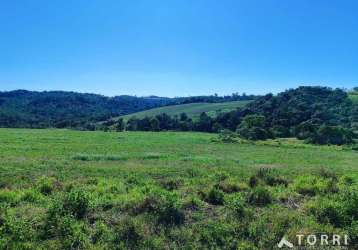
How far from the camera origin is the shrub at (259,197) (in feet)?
44.4

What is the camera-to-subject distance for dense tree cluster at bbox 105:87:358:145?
74188 mm

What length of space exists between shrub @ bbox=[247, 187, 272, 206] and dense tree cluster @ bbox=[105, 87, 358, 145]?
5857 centimetres

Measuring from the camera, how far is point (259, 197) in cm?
1372

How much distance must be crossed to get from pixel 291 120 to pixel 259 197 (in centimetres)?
8476

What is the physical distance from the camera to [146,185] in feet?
50.5

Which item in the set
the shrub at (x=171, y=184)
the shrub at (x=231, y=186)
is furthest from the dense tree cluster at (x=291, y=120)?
the shrub at (x=171, y=184)

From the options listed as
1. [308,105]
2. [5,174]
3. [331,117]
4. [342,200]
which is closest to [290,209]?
[342,200]

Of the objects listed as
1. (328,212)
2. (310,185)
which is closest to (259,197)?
(328,212)

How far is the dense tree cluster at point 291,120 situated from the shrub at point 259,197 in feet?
192

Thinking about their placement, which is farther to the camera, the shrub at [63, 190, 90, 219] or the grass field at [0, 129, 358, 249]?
the shrub at [63, 190, 90, 219]

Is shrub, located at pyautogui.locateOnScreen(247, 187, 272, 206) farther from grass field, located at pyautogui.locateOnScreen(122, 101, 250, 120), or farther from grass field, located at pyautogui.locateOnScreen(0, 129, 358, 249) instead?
grass field, located at pyautogui.locateOnScreen(122, 101, 250, 120)

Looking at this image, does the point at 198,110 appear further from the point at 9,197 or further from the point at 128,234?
the point at 128,234

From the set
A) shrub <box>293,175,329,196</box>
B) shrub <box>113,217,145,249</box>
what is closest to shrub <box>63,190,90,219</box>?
shrub <box>113,217,145,249</box>

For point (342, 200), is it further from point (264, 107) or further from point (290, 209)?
point (264, 107)
